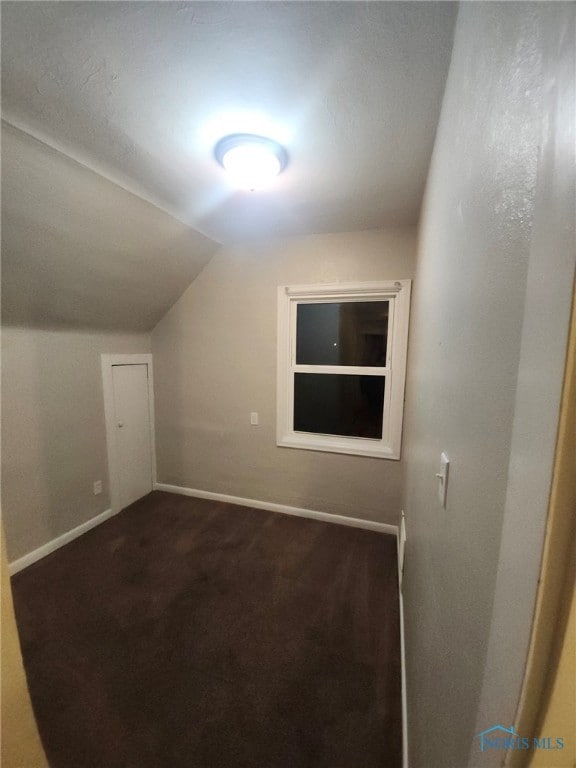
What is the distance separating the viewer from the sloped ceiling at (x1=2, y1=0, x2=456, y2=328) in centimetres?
82

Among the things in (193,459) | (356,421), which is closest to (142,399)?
(193,459)

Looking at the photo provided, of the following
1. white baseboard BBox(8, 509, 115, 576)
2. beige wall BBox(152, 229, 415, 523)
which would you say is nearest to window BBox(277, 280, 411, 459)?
beige wall BBox(152, 229, 415, 523)

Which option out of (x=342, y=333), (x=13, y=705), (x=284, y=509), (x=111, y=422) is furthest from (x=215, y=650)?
(x=342, y=333)

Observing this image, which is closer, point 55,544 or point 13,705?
point 13,705

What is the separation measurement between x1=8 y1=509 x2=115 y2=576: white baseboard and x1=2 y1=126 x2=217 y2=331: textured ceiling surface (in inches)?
63.6

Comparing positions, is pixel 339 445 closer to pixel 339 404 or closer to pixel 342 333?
pixel 339 404

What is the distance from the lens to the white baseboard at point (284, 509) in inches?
92.0

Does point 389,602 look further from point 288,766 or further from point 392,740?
point 288,766

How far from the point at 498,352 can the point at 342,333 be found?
206cm

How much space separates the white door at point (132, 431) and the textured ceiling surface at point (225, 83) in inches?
62.4

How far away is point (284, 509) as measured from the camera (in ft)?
8.48

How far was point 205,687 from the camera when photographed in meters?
1.24

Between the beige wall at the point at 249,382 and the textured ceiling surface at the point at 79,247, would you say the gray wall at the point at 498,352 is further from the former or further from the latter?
the textured ceiling surface at the point at 79,247

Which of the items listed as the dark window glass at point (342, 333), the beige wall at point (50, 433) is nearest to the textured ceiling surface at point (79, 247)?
the beige wall at point (50, 433)
